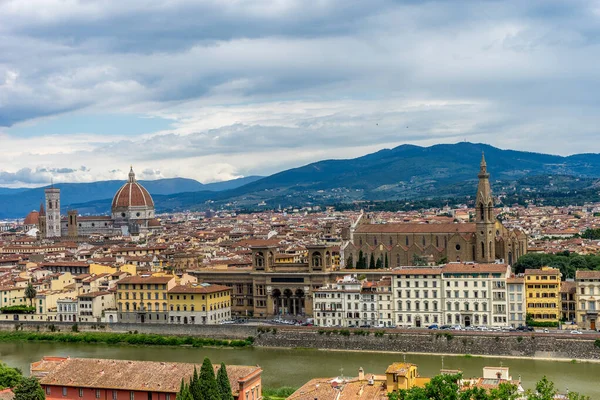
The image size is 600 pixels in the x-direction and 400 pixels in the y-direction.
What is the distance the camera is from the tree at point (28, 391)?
Result: 2800cm

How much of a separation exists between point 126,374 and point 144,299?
24702mm

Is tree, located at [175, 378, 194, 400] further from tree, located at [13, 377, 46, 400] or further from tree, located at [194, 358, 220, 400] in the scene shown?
tree, located at [13, 377, 46, 400]

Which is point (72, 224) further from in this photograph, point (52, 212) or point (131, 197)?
point (131, 197)

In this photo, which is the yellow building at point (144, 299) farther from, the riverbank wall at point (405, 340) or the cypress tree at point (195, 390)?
the cypress tree at point (195, 390)

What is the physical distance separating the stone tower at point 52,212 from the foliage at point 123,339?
2903 inches

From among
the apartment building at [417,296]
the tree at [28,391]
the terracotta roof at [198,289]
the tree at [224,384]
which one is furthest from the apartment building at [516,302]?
the tree at [28,391]

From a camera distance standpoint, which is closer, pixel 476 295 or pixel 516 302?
pixel 516 302

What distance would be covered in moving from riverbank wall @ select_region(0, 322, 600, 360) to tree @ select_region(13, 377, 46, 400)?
2186 centimetres

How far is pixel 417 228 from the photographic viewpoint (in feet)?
227

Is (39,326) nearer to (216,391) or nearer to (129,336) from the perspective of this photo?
(129,336)

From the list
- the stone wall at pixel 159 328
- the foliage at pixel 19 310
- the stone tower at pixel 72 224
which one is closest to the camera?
the stone wall at pixel 159 328

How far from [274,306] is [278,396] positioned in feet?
72.7

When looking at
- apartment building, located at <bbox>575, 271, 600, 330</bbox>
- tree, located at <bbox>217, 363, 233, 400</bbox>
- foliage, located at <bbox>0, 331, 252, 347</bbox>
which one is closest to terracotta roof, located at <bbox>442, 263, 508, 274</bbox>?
apartment building, located at <bbox>575, 271, 600, 330</bbox>

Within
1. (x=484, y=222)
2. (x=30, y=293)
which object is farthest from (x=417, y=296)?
(x=30, y=293)
